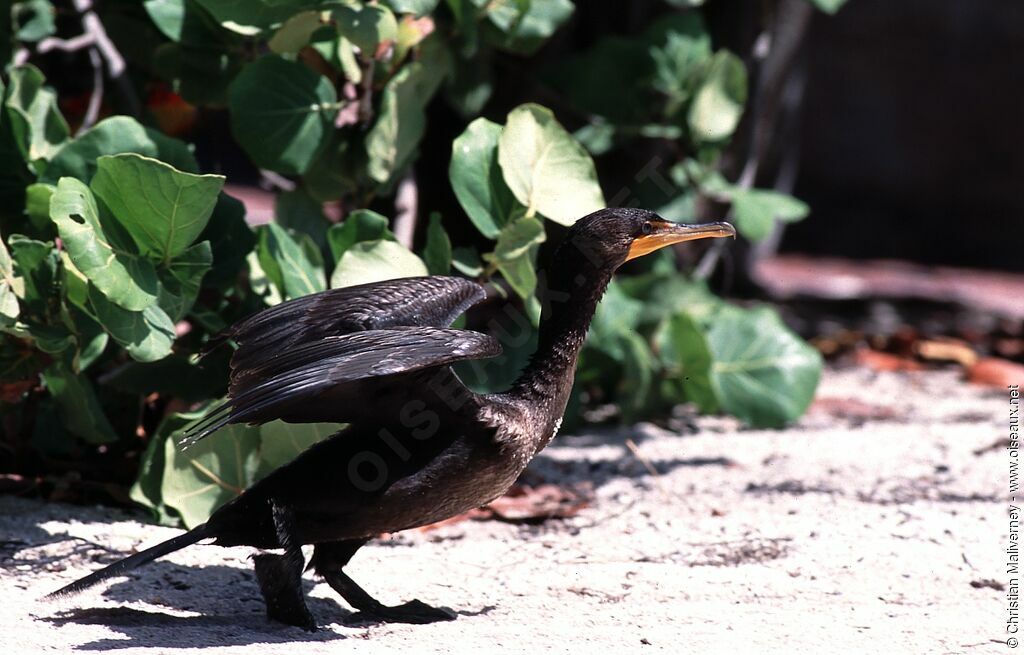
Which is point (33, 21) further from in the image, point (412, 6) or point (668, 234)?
point (668, 234)

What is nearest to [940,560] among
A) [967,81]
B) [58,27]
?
[58,27]

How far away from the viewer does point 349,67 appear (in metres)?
3.19

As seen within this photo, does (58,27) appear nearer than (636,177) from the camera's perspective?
Yes

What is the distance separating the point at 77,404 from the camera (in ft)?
9.55

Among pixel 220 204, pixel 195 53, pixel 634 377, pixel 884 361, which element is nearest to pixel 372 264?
pixel 220 204

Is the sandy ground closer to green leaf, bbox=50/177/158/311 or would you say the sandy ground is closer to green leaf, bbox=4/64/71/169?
green leaf, bbox=50/177/158/311

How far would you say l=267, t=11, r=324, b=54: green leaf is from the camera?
9.92ft

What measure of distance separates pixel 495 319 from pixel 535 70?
0.95 meters

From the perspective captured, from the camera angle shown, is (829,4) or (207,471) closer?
(207,471)

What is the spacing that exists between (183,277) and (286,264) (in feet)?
0.93

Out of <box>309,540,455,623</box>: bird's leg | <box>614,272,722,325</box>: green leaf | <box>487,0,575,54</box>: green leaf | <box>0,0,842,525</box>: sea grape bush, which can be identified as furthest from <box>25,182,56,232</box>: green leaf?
<box>614,272,722,325</box>: green leaf

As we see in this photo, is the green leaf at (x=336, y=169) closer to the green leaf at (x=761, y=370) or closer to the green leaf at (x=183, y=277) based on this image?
the green leaf at (x=183, y=277)

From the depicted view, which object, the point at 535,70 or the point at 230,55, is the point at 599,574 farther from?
the point at 535,70

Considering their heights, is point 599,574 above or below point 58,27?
below
